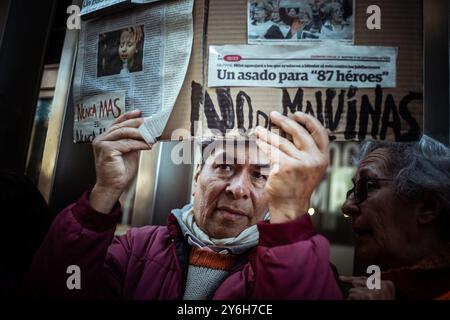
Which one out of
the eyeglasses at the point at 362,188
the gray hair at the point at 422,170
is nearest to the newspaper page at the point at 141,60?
the eyeglasses at the point at 362,188

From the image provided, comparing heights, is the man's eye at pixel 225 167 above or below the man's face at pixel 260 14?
below

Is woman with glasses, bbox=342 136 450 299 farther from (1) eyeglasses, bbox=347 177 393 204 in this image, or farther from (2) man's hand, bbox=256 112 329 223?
(2) man's hand, bbox=256 112 329 223

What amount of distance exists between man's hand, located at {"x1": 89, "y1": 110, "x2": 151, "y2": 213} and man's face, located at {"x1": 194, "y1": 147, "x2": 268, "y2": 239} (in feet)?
0.92

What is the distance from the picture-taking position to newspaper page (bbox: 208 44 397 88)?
133 cm

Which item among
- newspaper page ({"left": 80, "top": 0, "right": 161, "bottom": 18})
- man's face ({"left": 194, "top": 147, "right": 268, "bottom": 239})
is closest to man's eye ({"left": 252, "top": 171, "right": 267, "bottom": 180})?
man's face ({"left": 194, "top": 147, "right": 268, "bottom": 239})

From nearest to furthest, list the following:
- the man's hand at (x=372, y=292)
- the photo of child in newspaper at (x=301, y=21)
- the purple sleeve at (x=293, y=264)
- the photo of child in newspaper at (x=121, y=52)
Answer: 1. the purple sleeve at (x=293, y=264)
2. the man's hand at (x=372, y=292)
3. the photo of child in newspaper at (x=301, y=21)
4. the photo of child in newspaper at (x=121, y=52)

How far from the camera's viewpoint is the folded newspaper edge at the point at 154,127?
55.6 inches

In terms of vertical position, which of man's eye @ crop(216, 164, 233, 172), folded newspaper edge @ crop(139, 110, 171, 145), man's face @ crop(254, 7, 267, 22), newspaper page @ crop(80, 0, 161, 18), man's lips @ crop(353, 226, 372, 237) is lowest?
man's lips @ crop(353, 226, 372, 237)

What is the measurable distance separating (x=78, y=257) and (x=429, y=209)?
4.01 feet

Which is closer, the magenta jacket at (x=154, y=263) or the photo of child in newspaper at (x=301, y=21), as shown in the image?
the magenta jacket at (x=154, y=263)

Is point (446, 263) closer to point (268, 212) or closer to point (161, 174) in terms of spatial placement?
point (268, 212)

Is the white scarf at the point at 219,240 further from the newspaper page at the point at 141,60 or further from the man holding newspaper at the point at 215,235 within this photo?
the newspaper page at the point at 141,60

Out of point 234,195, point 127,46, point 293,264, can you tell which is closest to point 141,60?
point 127,46
